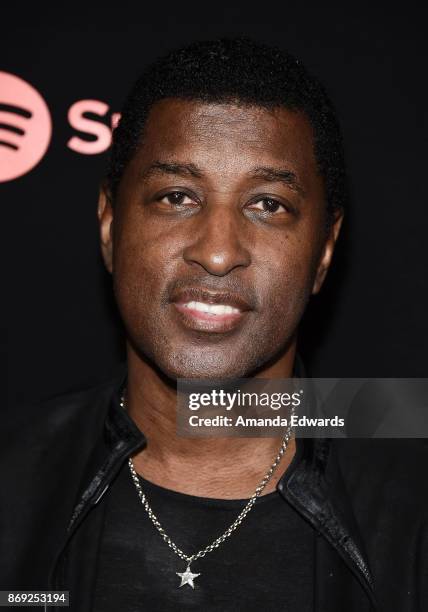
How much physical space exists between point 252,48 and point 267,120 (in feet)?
0.96

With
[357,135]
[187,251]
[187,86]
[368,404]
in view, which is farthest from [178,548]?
[357,135]

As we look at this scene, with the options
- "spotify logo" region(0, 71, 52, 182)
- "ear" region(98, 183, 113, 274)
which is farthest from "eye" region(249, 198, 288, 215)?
"spotify logo" region(0, 71, 52, 182)

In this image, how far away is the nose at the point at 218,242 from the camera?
1956 mm

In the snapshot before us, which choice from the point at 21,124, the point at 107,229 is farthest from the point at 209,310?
the point at 21,124

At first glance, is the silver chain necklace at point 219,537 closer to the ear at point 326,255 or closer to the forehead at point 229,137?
the ear at point 326,255

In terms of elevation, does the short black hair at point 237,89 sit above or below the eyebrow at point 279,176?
above

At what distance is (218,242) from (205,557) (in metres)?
0.85

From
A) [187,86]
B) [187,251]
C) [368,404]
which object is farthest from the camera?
[368,404]

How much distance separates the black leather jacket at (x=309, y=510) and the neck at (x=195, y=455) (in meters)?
0.06

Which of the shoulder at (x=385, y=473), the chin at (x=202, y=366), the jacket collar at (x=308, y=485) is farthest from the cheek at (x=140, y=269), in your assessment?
the shoulder at (x=385, y=473)

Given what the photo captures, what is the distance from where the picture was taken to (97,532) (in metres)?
2.11

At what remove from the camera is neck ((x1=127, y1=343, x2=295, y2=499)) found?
2207 mm

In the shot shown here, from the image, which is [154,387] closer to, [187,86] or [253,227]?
[253,227]

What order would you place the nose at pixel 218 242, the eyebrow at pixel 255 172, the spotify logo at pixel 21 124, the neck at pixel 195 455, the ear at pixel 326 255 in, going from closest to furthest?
the nose at pixel 218 242, the eyebrow at pixel 255 172, the neck at pixel 195 455, the ear at pixel 326 255, the spotify logo at pixel 21 124
